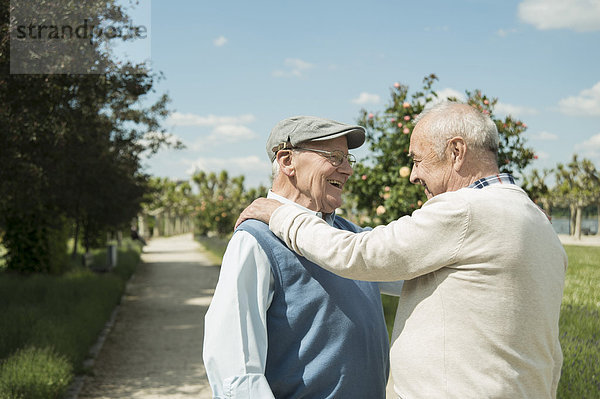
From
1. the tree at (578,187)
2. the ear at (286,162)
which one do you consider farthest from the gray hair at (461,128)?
the tree at (578,187)

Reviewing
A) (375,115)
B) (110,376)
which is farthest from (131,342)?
(375,115)

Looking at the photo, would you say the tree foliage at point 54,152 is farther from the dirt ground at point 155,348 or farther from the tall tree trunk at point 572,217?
the tall tree trunk at point 572,217

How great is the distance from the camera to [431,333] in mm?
1726

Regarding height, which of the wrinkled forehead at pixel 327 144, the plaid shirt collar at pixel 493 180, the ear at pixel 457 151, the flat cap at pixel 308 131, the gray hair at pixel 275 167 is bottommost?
the plaid shirt collar at pixel 493 180

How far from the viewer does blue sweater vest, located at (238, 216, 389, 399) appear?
193 cm

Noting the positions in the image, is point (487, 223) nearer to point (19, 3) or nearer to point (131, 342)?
point (19, 3)

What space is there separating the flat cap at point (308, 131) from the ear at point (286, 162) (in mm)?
25

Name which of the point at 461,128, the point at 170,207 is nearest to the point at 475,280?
the point at 461,128

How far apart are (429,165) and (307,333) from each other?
70 centimetres

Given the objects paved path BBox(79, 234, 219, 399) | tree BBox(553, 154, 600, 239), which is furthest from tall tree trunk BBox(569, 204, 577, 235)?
paved path BBox(79, 234, 219, 399)

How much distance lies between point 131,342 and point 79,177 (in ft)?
13.8

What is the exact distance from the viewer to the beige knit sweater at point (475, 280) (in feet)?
5.39

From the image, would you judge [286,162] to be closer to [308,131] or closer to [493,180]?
[308,131]

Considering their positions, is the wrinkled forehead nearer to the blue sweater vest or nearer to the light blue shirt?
the blue sweater vest
